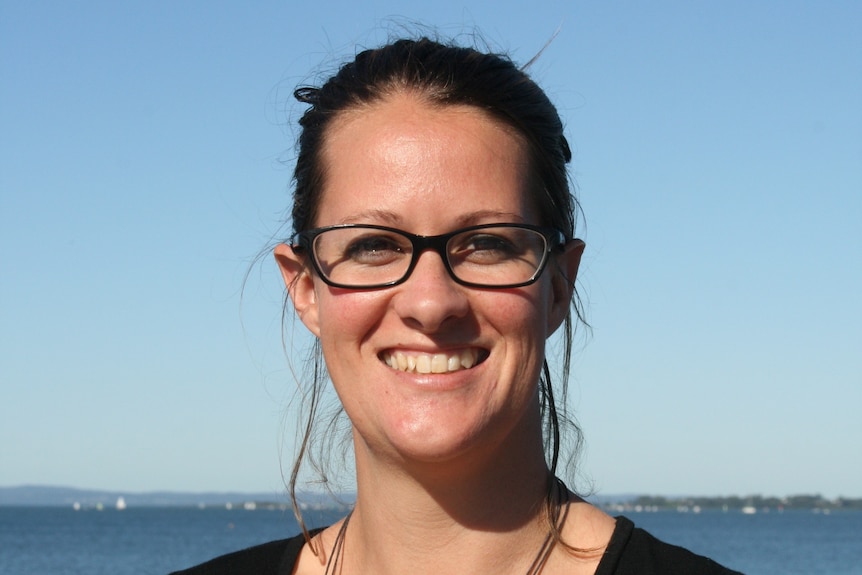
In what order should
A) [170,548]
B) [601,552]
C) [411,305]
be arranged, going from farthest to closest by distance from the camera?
1. [170,548]
2. [601,552]
3. [411,305]

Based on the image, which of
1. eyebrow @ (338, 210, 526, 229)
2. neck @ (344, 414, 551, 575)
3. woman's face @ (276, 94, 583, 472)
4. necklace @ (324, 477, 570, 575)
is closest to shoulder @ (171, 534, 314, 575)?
necklace @ (324, 477, 570, 575)

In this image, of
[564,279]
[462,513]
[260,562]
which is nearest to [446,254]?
[564,279]

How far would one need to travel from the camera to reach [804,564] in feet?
242

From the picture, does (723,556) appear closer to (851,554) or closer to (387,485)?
(851,554)

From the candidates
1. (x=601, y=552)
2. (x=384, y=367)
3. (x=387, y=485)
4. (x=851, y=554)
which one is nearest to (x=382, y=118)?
(x=384, y=367)

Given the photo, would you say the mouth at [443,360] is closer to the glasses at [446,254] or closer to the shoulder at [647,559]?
the glasses at [446,254]

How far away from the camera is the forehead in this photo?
2.76m

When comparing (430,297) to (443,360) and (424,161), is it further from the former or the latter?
(424,161)

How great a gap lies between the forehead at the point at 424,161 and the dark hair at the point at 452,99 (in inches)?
1.4

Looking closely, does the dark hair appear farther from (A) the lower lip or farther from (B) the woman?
(A) the lower lip

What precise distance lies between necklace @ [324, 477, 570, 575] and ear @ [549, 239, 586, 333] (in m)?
0.46

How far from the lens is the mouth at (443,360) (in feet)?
8.91

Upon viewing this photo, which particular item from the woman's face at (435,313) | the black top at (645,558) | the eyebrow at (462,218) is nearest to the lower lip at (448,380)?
the woman's face at (435,313)

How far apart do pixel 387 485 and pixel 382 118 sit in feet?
3.09
